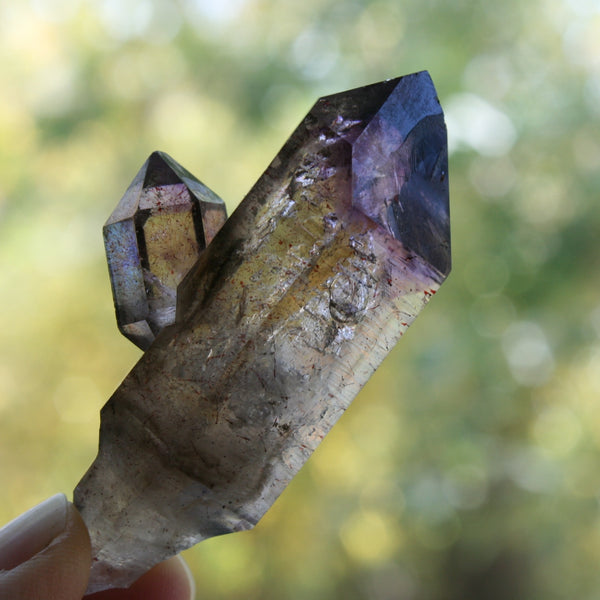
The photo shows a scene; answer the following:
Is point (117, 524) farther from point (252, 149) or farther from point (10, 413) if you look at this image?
point (252, 149)

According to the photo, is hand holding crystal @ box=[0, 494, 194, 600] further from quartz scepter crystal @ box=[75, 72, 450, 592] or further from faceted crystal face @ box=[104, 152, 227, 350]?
faceted crystal face @ box=[104, 152, 227, 350]

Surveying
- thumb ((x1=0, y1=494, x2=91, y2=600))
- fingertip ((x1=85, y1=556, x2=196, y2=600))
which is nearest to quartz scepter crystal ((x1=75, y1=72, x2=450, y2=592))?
thumb ((x1=0, y1=494, x2=91, y2=600))

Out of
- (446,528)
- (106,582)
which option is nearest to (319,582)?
(446,528)

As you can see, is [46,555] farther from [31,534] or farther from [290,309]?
[290,309]

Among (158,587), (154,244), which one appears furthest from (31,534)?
(154,244)

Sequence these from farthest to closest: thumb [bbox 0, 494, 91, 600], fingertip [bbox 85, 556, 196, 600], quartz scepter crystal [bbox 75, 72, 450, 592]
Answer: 1. fingertip [bbox 85, 556, 196, 600]
2. thumb [bbox 0, 494, 91, 600]
3. quartz scepter crystal [bbox 75, 72, 450, 592]

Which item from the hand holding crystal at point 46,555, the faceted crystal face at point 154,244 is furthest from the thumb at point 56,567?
the faceted crystal face at point 154,244
